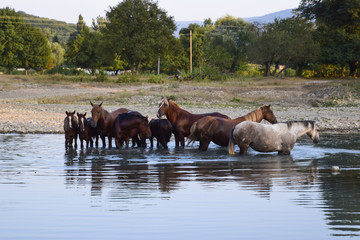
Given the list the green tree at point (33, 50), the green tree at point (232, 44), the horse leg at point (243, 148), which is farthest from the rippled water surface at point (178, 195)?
the green tree at point (33, 50)

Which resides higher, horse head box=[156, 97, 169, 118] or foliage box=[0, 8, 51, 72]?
foliage box=[0, 8, 51, 72]

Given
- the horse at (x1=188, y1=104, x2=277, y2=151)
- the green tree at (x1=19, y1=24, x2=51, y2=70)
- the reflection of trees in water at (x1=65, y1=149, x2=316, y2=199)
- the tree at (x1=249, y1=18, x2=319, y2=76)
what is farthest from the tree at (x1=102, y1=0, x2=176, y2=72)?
the reflection of trees in water at (x1=65, y1=149, x2=316, y2=199)

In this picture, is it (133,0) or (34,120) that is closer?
(34,120)

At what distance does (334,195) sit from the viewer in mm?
8570

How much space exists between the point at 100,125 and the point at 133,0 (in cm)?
5209

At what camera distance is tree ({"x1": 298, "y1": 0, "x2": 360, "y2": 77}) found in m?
62.0

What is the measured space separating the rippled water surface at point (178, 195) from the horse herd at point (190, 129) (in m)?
0.43

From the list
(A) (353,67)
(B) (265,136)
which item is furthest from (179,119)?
(A) (353,67)

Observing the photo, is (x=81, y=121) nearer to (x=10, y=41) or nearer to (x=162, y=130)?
(x=162, y=130)

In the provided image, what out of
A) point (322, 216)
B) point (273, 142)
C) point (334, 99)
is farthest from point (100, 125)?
point (334, 99)

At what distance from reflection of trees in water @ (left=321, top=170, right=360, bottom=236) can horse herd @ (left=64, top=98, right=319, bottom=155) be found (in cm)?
264

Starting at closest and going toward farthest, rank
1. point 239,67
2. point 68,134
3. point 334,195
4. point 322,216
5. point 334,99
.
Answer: point 322,216 → point 334,195 → point 68,134 → point 334,99 → point 239,67

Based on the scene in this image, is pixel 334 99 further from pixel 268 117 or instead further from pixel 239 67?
pixel 239 67

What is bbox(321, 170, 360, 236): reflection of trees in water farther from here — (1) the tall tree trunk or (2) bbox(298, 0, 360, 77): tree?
(1) the tall tree trunk
